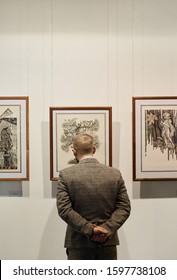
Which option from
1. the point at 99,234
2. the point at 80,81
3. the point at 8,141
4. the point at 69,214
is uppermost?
the point at 80,81

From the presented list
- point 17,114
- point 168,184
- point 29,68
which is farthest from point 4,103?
point 168,184

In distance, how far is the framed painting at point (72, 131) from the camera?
2.15 meters

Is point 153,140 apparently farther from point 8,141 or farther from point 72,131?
point 8,141

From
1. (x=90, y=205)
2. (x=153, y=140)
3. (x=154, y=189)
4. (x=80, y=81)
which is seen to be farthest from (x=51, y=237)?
(x=80, y=81)

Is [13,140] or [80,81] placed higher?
[80,81]

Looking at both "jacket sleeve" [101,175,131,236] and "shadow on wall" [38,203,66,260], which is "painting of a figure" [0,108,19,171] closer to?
"shadow on wall" [38,203,66,260]

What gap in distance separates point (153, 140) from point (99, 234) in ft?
2.89

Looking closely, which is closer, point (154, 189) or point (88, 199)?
point (88, 199)

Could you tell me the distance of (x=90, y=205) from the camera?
1.63 meters

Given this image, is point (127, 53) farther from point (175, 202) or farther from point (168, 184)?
point (175, 202)

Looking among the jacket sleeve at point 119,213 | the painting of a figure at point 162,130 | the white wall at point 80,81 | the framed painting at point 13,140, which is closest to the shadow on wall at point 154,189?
the white wall at point 80,81

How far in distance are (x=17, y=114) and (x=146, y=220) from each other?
1.25 m

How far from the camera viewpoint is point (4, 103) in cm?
217

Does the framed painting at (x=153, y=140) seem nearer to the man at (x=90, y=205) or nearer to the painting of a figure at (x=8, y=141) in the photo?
the man at (x=90, y=205)
